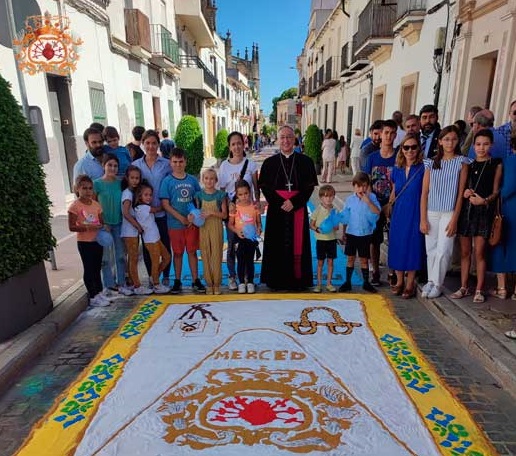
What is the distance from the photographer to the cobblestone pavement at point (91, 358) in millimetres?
2539

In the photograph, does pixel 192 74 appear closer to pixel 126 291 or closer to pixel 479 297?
pixel 126 291

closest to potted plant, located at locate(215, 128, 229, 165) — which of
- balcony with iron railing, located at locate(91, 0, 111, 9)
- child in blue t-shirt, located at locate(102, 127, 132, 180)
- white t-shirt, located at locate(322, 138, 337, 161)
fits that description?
white t-shirt, located at locate(322, 138, 337, 161)

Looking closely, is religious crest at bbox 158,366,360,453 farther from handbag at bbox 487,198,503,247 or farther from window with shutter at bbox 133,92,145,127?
window with shutter at bbox 133,92,145,127

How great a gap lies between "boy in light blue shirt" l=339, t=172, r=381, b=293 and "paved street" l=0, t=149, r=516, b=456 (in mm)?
776

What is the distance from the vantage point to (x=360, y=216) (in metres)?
4.33

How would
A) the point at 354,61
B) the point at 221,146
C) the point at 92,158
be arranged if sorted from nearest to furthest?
the point at 92,158
the point at 354,61
the point at 221,146

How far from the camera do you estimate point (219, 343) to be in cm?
344

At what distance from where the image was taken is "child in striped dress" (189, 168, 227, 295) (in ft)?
14.0

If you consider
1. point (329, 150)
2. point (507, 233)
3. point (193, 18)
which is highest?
point (193, 18)

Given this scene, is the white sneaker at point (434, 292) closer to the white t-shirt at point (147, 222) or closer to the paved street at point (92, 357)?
the paved street at point (92, 357)

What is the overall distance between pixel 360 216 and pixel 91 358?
2988mm

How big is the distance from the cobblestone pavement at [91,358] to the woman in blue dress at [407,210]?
0.51 m

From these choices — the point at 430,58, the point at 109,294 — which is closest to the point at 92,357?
the point at 109,294

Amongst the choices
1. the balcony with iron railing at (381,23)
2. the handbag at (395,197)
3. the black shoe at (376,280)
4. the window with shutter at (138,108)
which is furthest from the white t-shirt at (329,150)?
the handbag at (395,197)
